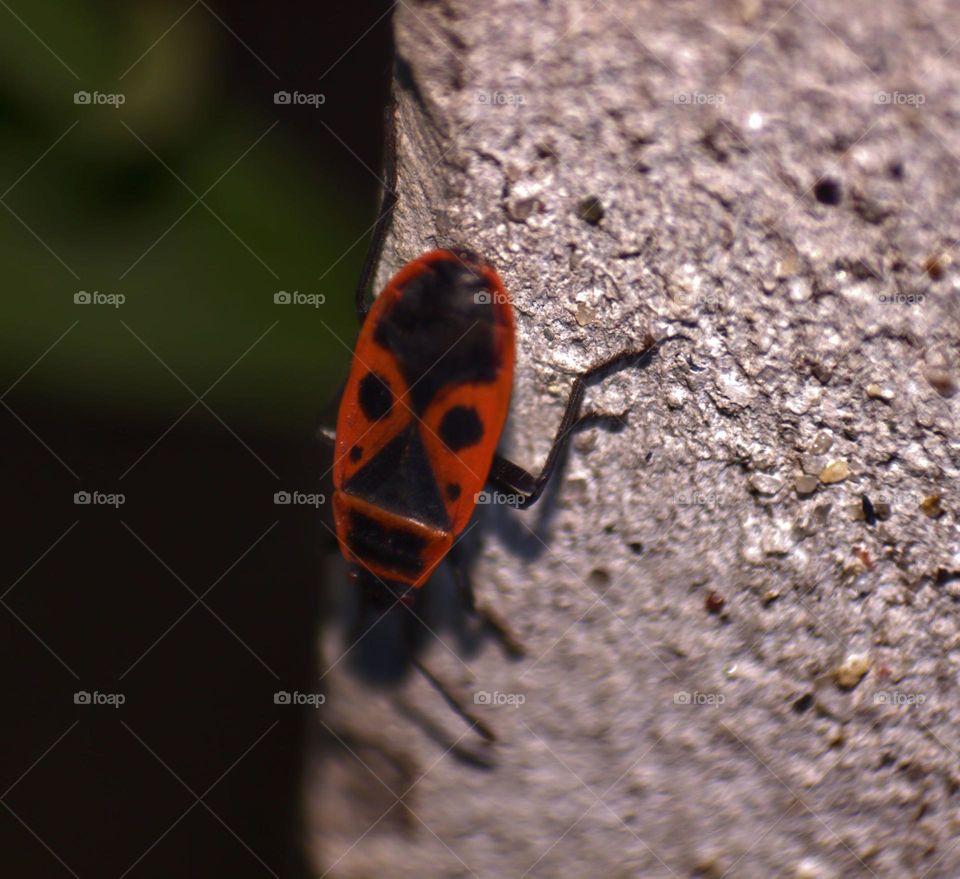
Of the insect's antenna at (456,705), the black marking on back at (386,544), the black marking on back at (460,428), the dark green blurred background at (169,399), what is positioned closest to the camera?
the dark green blurred background at (169,399)

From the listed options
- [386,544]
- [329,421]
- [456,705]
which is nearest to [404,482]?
[386,544]

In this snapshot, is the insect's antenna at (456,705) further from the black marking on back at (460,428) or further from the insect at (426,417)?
the black marking on back at (460,428)

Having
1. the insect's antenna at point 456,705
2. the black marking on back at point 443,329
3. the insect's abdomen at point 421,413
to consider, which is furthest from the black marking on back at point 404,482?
the insect's antenna at point 456,705

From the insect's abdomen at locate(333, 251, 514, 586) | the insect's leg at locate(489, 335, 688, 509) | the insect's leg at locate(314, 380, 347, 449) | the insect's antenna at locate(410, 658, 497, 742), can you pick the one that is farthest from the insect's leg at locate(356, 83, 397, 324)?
the insect's antenna at locate(410, 658, 497, 742)

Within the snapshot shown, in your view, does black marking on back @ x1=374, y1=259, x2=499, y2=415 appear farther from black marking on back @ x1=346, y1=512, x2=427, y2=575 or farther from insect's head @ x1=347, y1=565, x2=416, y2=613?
insect's head @ x1=347, y1=565, x2=416, y2=613

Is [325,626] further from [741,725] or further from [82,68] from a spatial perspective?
[82,68]

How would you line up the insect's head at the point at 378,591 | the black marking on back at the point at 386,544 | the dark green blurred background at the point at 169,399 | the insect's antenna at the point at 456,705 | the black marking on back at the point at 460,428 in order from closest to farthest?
the dark green blurred background at the point at 169,399 < the black marking on back at the point at 460,428 < the black marking on back at the point at 386,544 < the insect's head at the point at 378,591 < the insect's antenna at the point at 456,705

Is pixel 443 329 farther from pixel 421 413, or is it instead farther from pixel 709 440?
pixel 709 440

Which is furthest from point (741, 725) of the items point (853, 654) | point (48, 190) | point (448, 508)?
point (48, 190)
